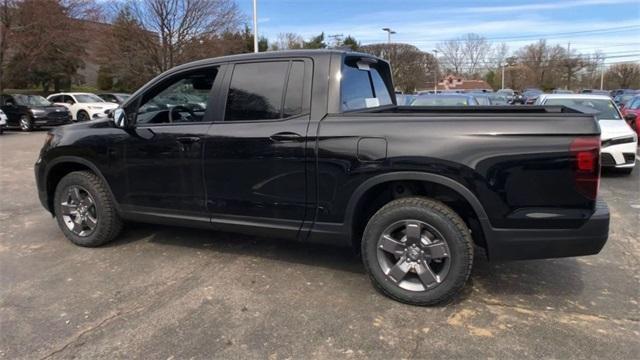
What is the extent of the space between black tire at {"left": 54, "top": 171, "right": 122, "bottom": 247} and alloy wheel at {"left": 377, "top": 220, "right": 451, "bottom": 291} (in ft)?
8.98

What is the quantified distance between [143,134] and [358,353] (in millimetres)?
2752

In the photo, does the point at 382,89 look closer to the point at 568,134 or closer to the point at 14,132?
the point at 568,134

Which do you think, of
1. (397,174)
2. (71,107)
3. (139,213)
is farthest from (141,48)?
(397,174)

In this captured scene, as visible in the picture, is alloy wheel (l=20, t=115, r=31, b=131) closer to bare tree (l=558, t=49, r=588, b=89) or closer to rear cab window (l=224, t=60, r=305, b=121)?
rear cab window (l=224, t=60, r=305, b=121)

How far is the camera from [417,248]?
3635 millimetres

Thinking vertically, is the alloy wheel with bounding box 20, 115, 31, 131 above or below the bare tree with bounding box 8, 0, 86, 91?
below

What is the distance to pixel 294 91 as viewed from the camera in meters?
3.99

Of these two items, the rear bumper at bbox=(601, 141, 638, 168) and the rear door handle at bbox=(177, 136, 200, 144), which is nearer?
the rear door handle at bbox=(177, 136, 200, 144)

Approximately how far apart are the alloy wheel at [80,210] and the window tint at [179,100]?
3.40 feet

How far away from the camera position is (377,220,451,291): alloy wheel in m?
3.58

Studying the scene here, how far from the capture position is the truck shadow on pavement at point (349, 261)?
4.00 meters

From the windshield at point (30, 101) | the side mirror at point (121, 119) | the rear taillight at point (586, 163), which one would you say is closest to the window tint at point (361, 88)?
the rear taillight at point (586, 163)

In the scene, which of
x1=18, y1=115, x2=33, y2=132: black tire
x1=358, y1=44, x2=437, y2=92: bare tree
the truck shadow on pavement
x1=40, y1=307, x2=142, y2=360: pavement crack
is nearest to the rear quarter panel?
the truck shadow on pavement

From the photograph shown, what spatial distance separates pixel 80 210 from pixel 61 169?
1.66 feet
